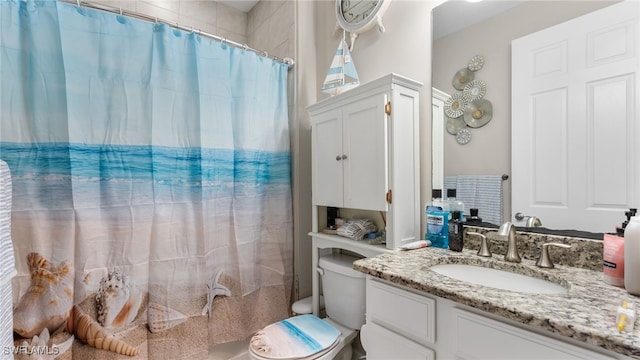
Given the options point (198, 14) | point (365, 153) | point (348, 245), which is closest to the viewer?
point (365, 153)

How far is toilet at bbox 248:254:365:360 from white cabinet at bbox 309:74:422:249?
0.34 metres

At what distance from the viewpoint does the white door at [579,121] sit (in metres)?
0.86

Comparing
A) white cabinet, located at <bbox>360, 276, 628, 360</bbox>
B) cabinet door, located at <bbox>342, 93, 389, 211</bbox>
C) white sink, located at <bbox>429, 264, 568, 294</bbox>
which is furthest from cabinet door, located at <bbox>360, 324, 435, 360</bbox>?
cabinet door, located at <bbox>342, 93, 389, 211</bbox>

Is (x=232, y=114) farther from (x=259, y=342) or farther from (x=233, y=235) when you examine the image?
(x=259, y=342)

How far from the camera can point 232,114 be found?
5.56 ft

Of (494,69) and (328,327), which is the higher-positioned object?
(494,69)

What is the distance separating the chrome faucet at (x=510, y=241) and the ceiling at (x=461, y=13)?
88 cm

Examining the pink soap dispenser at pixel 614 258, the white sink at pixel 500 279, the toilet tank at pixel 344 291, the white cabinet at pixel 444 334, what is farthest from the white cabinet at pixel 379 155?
the pink soap dispenser at pixel 614 258

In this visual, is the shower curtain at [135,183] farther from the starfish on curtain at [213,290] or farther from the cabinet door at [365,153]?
the cabinet door at [365,153]

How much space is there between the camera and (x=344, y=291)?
1471 mm

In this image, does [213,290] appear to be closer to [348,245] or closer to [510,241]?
→ [348,245]

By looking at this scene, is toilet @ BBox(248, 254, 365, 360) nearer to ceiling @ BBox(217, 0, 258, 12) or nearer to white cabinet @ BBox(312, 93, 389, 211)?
white cabinet @ BBox(312, 93, 389, 211)

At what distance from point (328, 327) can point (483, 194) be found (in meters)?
0.97

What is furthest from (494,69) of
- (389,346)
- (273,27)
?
(273,27)
